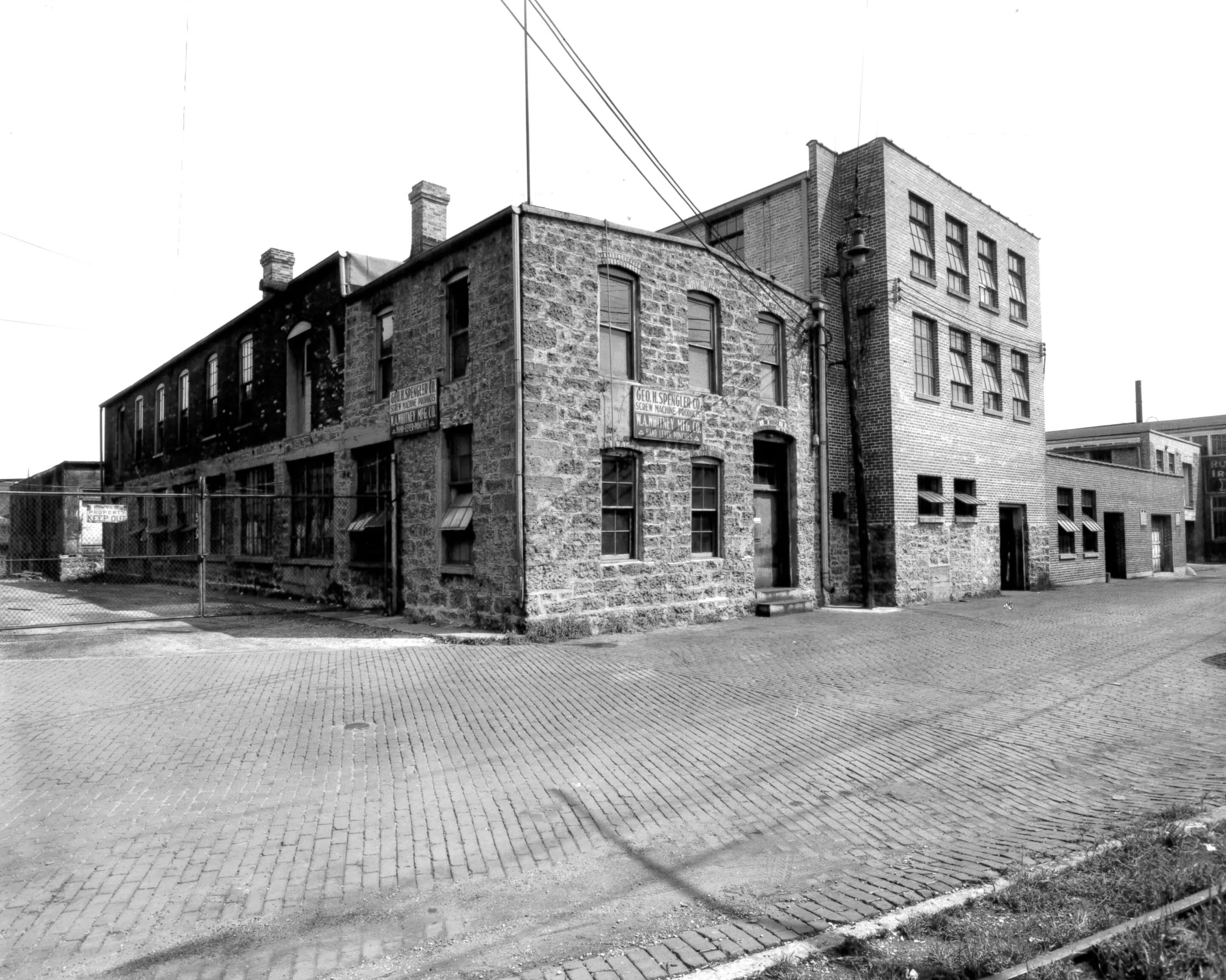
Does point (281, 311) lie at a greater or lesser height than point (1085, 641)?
greater

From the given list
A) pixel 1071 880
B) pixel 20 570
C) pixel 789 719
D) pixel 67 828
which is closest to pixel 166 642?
pixel 67 828

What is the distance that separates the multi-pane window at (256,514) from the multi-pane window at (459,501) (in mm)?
8346

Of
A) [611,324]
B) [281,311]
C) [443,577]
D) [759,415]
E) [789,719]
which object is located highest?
[281,311]

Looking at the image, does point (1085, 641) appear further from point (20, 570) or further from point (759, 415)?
point (20, 570)

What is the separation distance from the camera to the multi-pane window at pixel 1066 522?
2616 centimetres

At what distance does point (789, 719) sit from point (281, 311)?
1780 cm

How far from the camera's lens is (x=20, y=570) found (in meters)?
33.8

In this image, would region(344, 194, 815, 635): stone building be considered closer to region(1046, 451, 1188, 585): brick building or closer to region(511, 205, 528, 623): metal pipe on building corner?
region(511, 205, 528, 623): metal pipe on building corner

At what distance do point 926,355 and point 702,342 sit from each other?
→ 24.0 feet

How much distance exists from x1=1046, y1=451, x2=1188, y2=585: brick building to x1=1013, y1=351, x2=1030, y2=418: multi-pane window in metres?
2.25

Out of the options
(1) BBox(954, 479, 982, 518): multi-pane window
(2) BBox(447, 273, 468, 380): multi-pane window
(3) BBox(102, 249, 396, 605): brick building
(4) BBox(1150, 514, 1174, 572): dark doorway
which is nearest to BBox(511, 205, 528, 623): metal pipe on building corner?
(2) BBox(447, 273, 468, 380): multi-pane window

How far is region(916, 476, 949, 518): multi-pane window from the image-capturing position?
20.2 m

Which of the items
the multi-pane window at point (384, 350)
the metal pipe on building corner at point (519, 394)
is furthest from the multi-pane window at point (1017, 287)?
the multi-pane window at point (384, 350)

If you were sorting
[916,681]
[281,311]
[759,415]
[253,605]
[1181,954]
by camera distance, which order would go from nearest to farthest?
[1181,954] → [916,681] → [759,415] → [253,605] → [281,311]
